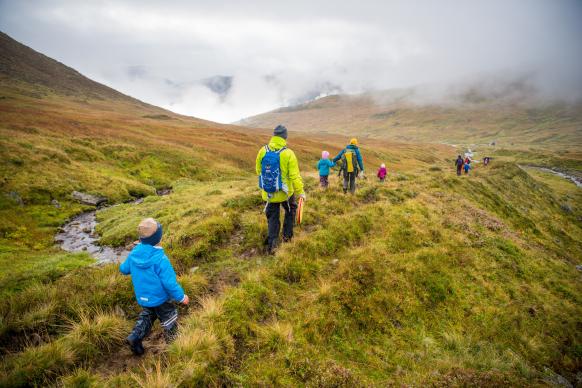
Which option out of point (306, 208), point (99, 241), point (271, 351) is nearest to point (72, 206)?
point (99, 241)

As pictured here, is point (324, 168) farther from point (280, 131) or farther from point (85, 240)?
point (85, 240)

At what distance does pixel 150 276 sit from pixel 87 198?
19.2m

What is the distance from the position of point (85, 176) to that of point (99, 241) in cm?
1282

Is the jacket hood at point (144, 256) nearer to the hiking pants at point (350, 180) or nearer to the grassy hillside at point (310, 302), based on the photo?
the grassy hillside at point (310, 302)

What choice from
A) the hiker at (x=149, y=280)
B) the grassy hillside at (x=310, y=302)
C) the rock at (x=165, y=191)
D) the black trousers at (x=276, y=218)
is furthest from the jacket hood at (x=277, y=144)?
the rock at (x=165, y=191)

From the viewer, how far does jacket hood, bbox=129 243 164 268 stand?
17.0ft

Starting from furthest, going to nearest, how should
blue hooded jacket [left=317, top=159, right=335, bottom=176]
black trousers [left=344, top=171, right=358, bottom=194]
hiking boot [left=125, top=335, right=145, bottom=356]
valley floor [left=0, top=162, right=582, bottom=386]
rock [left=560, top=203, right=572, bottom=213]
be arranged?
rock [left=560, top=203, right=572, bottom=213], blue hooded jacket [left=317, top=159, right=335, bottom=176], black trousers [left=344, top=171, right=358, bottom=194], hiking boot [left=125, top=335, right=145, bottom=356], valley floor [left=0, top=162, right=582, bottom=386]

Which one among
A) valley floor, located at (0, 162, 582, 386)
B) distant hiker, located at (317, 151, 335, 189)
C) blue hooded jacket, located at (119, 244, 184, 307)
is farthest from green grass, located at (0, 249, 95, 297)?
distant hiker, located at (317, 151, 335, 189)

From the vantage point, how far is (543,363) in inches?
294

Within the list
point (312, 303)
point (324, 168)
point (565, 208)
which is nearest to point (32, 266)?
point (312, 303)

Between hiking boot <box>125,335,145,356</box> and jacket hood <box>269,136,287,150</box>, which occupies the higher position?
jacket hood <box>269,136,287,150</box>

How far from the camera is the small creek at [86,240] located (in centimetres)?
1167

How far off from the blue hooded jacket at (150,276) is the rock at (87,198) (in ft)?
60.1

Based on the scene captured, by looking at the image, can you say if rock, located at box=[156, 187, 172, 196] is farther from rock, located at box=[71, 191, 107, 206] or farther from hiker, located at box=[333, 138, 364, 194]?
hiker, located at box=[333, 138, 364, 194]
